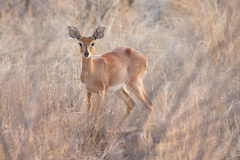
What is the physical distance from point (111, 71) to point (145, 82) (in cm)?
96

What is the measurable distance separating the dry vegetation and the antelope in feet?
0.43

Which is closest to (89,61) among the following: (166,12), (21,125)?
(21,125)

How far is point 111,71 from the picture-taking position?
536 cm

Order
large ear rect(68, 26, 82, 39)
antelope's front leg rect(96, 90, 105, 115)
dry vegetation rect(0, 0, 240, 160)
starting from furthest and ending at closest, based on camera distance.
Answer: large ear rect(68, 26, 82, 39), antelope's front leg rect(96, 90, 105, 115), dry vegetation rect(0, 0, 240, 160)

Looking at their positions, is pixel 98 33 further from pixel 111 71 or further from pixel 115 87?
pixel 115 87

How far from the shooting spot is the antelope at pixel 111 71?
199 inches

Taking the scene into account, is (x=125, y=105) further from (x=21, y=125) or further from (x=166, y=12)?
(x=166, y=12)

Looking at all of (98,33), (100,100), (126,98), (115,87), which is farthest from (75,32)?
(126,98)

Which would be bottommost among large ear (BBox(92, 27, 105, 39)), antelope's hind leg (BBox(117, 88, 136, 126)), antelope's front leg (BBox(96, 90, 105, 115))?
antelope's hind leg (BBox(117, 88, 136, 126))

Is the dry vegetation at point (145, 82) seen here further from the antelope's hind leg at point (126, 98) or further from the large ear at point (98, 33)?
the large ear at point (98, 33)

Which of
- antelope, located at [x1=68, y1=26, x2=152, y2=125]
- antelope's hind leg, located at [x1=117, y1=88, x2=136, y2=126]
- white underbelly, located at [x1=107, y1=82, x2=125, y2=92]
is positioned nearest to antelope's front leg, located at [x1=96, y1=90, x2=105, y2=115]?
antelope, located at [x1=68, y1=26, x2=152, y2=125]

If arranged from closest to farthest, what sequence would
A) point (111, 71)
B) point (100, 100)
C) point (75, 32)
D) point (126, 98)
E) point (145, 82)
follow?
1. point (100, 100)
2. point (75, 32)
3. point (111, 71)
4. point (126, 98)
5. point (145, 82)

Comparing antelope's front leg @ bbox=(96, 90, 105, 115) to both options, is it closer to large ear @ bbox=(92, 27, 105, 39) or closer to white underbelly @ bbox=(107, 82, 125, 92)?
white underbelly @ bbox=(107, 82, 125, 92)

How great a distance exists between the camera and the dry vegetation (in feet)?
11.9
